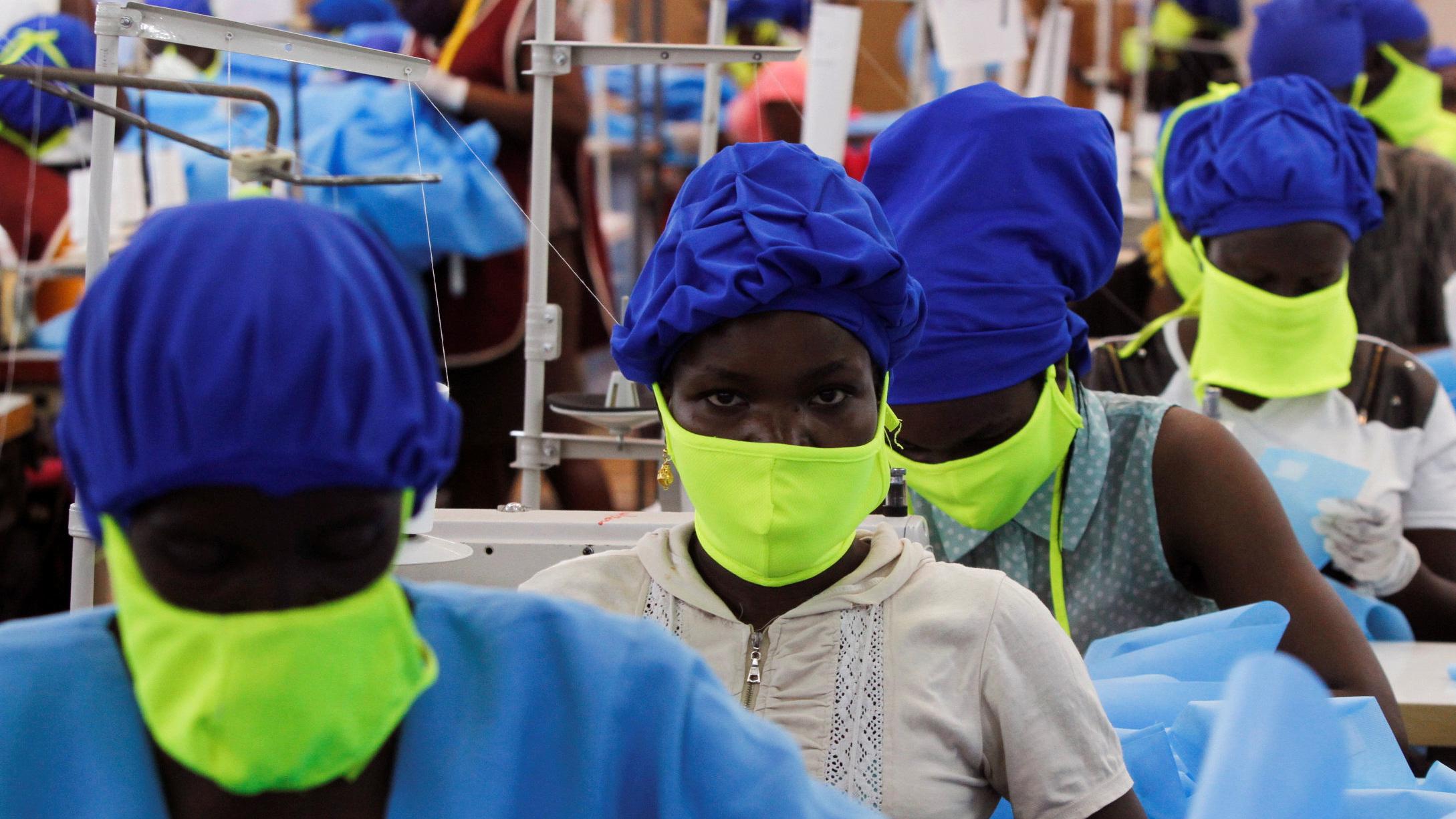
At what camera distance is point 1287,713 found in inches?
31.3

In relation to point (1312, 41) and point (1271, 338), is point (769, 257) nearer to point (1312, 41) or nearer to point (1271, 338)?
point (1271, 338)

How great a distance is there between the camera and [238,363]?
0.76 m

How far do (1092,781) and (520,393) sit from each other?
2.94 m

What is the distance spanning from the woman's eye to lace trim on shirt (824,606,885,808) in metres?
0.20

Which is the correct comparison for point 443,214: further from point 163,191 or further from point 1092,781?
point 1092,781

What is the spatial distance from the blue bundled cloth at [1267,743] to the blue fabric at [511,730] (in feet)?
0.71

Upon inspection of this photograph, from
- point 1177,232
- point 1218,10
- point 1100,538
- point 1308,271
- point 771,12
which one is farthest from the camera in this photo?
point 1218,10

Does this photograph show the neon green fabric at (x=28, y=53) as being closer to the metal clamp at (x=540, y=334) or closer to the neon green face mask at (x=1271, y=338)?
the metal clamp at (x=540, y=334)

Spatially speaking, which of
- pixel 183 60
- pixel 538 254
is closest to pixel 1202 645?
pixel 538 254

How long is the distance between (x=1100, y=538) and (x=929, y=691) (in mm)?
813

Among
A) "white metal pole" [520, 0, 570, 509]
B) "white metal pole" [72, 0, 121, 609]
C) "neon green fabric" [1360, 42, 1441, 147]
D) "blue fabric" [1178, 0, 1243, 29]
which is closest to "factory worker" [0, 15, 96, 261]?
"white metal pole" [520, 0, 570, 509]

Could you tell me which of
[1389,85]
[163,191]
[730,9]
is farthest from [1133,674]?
[730,9]

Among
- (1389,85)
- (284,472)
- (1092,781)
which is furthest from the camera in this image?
(1389,85)

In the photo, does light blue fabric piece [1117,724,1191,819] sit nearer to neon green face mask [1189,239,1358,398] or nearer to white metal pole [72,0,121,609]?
white metal pole [72,0,121,609]
